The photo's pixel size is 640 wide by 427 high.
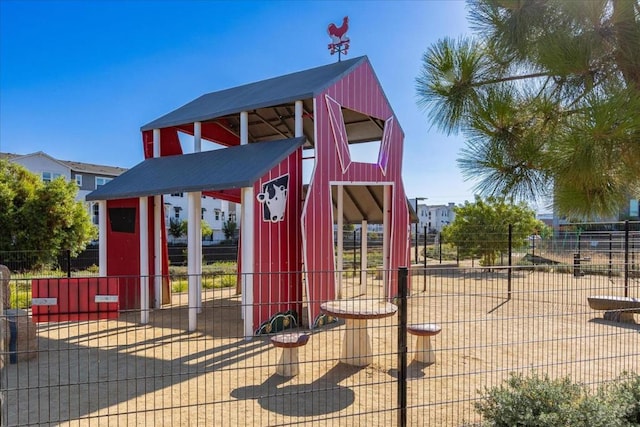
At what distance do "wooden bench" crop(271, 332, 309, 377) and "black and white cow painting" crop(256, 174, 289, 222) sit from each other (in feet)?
8.74

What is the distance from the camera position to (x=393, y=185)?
1038 centimetres

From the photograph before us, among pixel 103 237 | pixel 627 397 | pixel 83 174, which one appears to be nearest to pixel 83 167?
pixel 83 174

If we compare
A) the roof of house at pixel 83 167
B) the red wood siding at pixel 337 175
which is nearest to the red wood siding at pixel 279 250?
the red wood siding at pixel 337 175

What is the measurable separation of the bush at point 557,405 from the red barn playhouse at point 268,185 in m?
3.48

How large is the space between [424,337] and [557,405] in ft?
9.57

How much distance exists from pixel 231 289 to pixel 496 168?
11.1 meters

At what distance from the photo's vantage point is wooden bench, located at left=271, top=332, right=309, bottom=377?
528cm

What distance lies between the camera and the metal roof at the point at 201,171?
24.9 feet

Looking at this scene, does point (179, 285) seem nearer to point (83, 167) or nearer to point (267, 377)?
point (267, 377)

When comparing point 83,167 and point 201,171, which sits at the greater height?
point 83,167

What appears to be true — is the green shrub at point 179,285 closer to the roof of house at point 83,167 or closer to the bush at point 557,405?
the bush at point 557,405

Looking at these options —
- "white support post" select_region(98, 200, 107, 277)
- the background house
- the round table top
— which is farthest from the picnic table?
the background house

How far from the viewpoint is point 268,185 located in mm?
7707

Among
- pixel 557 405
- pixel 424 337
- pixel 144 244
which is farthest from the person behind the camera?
pixel 144 244
